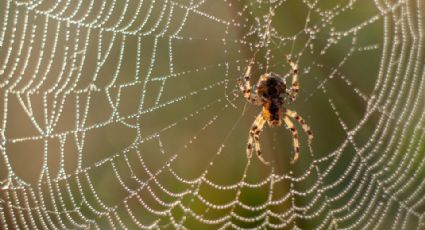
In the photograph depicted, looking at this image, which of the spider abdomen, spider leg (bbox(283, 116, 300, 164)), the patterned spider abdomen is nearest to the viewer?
the patterned spider abdomen

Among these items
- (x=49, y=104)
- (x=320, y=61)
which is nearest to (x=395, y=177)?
(x=320, y=61)

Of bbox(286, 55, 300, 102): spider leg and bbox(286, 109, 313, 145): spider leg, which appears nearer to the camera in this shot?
bbox(286, 55, 300, 102): spider leg

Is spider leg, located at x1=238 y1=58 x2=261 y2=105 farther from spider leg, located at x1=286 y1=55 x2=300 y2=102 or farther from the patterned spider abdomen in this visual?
spider leg, located at x1=286 y1=55 x2=300 y2=102

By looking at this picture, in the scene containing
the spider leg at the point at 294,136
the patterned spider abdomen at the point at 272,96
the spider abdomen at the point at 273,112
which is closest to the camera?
the patterned spider abdomen at the point at 272,96

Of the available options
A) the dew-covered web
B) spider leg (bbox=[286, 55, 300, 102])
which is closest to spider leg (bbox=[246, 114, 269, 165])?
the dew-covered web

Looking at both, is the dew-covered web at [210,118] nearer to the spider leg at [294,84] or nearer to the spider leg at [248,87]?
the spider leg at [248,87]

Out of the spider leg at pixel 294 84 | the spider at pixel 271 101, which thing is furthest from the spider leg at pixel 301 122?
the spider leg at pixel 294 84

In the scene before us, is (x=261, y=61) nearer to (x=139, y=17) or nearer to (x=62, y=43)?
(x=139, y=17)

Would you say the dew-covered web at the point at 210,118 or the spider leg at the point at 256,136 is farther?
the spider leg at the point at 256,136
